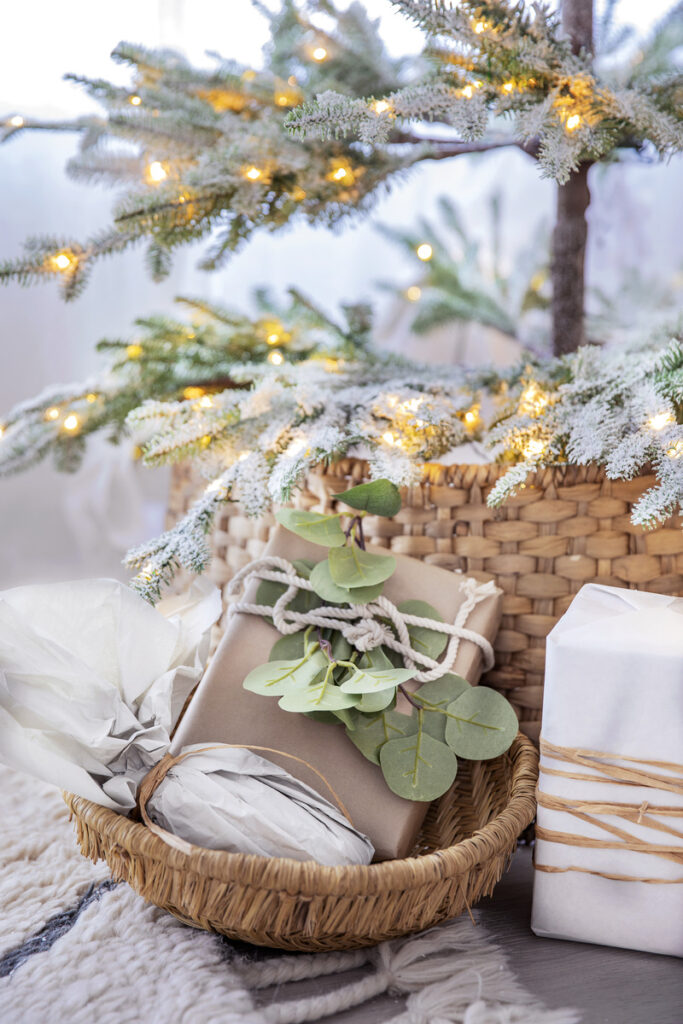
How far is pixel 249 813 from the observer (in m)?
0.43

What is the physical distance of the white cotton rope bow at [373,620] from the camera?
1.71 ft

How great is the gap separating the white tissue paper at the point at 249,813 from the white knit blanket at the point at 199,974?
67mm

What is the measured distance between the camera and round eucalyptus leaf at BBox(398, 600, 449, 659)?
0.53 metres

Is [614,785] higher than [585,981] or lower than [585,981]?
higher

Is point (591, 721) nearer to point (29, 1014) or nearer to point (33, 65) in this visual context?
point (29, 1014)

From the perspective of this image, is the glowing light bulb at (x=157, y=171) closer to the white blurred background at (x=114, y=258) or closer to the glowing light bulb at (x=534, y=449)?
the white blurred background at (x=114, y=258)

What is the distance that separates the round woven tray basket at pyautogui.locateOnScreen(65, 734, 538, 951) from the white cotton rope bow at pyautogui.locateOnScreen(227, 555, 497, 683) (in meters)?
0.12

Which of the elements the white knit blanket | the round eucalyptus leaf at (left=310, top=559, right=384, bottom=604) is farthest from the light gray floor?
the round eucalyptus leaf at (left=310, top=559, right=384, bottom=604)

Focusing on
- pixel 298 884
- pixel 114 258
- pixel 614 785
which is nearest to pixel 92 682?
pixel 298 884

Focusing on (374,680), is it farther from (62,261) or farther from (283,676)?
(62,261)

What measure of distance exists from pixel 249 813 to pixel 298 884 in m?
0.06

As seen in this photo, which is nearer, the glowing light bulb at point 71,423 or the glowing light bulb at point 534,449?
the glowing light bulb at point 534,449

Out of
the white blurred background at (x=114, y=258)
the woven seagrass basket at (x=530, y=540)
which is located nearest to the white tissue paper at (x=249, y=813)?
the woven seagrass basket at (x=530, y=540)

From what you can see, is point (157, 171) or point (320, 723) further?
point (157, 171)
